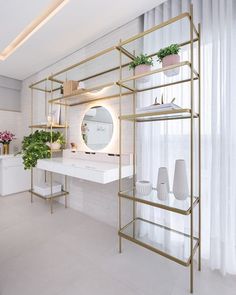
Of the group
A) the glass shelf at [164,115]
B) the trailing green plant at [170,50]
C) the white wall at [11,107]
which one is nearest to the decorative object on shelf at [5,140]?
the white wall at [11,107]

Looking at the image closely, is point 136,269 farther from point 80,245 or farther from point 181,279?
point 80,245

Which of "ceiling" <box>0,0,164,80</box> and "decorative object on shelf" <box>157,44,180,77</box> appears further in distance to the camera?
"ceiling" <box>0,0,164,80</box>

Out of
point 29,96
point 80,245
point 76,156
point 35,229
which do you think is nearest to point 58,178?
point 76,156

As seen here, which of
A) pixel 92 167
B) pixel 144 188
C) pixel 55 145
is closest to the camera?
pixel 144 188

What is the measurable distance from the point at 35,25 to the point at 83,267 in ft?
8.72

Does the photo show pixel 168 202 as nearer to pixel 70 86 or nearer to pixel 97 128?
pixel 97 128

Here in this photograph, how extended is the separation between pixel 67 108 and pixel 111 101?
932 mm

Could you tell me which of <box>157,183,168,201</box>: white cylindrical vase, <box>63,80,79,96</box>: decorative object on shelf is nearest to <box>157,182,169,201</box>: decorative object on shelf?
<box>157,183,168,201</box>: white cylindrical vase

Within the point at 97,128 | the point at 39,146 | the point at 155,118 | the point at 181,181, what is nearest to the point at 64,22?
the point at 97,128

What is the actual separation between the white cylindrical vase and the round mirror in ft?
3.24

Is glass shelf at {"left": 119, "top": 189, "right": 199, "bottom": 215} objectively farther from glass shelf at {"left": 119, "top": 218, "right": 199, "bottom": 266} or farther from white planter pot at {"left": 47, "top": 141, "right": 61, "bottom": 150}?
white planter pot at {"left": 47, "top": 141, "right": 61, "bottom": 150}

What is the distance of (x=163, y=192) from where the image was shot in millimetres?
1560

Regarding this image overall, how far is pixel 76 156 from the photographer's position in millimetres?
2613

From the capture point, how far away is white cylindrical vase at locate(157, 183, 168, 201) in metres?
1.55
